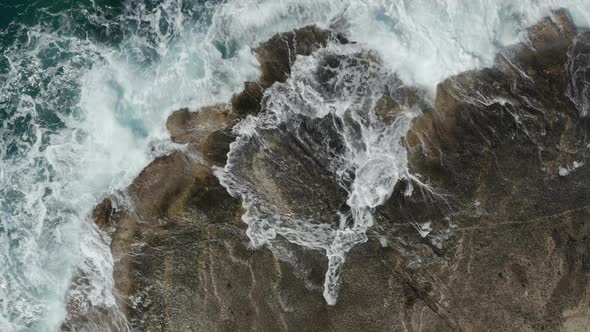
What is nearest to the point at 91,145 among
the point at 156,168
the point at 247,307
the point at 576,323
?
the point at 156,168

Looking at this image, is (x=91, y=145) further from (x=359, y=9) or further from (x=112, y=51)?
(x=359, y=9)

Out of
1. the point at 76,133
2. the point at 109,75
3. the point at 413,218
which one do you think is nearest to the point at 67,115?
Result: the point at 76,133

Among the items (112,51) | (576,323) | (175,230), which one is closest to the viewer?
(576,323)

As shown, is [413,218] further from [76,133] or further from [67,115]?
[67,115]

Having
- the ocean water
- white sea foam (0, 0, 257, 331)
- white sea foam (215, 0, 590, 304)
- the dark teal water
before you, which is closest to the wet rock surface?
white sea foam (215, 0, 590, 304)

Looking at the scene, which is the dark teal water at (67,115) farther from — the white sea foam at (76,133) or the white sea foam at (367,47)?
the white sea foam at (367,47)

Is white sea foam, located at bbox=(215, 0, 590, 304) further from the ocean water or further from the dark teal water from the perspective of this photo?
the dark teal water
